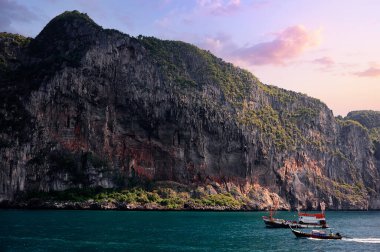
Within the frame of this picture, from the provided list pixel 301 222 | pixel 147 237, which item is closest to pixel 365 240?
pixel 301 222

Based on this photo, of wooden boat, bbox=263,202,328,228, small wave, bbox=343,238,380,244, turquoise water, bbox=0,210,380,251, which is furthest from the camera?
wooden boat, bbox=263,202,328,228

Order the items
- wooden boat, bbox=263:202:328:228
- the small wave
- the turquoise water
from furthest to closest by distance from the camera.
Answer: wooden boat, bbox=263:202:328:228, the small wave, the turquoise water

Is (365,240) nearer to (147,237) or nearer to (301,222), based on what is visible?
(301,222)

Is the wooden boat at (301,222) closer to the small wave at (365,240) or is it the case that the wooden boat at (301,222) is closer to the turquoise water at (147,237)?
the turquoise water at (147,237)

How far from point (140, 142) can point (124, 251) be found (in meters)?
119

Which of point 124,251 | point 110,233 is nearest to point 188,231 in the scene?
point 110,233

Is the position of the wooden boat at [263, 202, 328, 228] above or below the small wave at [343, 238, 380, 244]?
above

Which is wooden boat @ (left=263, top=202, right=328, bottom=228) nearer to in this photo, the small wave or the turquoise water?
the turquoise water

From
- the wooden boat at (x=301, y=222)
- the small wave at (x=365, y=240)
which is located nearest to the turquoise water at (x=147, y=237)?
the small wave at (x=365, y=240)

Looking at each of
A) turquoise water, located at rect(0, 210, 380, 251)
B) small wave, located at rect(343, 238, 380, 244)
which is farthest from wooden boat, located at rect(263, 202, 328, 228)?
small wave, located at rect(343, 238, 380, 244)

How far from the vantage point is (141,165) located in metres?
190

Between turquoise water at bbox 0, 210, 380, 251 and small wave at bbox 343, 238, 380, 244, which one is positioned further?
small wave at bbox 343, 238, 380, 244

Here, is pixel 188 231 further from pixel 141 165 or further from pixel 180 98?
pixel 180 98

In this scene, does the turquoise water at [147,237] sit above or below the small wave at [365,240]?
above
